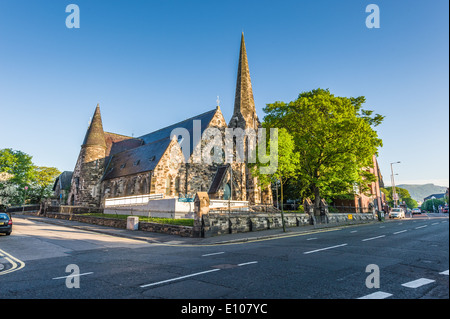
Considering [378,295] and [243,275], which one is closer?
[378,295]

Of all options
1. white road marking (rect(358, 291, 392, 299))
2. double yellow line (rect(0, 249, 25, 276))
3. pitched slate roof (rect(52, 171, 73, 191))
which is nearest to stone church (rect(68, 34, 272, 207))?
pitched slate roof (rect(52, 171, 73, 191))

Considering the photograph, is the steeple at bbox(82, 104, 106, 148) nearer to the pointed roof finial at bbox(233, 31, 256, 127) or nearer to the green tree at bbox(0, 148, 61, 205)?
the green tree at bbox(0, 148, 61, 205)

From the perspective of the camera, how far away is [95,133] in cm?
4441

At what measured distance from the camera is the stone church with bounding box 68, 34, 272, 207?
111 ft

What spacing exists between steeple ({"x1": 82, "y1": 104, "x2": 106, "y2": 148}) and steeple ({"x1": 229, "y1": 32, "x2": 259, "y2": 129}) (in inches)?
879

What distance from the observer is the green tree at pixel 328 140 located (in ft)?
82.7

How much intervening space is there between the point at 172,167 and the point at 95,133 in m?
18.9

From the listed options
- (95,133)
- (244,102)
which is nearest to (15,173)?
(95,133)

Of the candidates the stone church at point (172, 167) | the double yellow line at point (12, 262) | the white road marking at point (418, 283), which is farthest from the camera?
the stone church at point (172, 167)

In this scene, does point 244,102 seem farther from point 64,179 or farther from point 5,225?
point 64,179

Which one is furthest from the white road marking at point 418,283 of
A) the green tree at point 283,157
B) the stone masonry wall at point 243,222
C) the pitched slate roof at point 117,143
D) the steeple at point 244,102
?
the pitched slate roof at point 117,143

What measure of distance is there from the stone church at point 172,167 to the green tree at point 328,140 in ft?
Result: 30.3

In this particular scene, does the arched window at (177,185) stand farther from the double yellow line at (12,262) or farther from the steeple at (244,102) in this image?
the double yellow line at (12,262)
